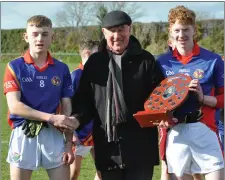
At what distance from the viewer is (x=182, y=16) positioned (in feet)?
12.2

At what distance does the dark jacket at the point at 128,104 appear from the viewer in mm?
3582

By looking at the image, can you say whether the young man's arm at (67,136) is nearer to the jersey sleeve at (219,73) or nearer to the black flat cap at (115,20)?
the black flat cap at (115,20)

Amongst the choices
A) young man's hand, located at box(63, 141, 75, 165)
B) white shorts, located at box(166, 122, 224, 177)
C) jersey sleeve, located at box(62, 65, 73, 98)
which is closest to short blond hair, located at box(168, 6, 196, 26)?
white shorts, located at box(166, 122, 224, 177)

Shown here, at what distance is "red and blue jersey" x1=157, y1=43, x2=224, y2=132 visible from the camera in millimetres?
3689

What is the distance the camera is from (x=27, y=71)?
371cm

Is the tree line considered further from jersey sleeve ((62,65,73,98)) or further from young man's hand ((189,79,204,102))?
young man's hand ((189,79,204,102))

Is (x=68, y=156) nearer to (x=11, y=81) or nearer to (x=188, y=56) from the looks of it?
(x=11, y=81)

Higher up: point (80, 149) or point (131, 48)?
point (131, 48)

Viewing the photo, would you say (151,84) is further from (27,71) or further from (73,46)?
(73,46)

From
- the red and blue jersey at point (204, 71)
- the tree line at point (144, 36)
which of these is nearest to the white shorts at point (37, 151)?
the red and blue jersey at point (204, 71)

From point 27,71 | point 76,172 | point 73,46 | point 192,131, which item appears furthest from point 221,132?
point 73,46

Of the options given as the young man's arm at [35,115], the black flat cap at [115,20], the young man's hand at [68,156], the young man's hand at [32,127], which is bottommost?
the young man's hand at [68,156]

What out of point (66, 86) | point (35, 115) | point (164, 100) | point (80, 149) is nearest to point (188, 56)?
point (164, 100)

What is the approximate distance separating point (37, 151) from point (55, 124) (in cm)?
28
